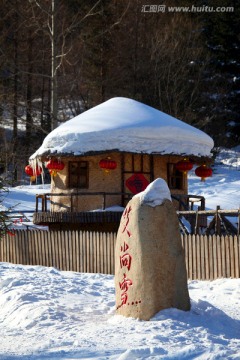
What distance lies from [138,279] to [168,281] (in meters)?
0.44

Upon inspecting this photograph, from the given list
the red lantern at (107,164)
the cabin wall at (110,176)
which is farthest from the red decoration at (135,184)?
the red lantern at (107,164)

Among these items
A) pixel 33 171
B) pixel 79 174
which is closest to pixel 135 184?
pixel 79 174

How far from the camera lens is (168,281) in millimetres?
10523

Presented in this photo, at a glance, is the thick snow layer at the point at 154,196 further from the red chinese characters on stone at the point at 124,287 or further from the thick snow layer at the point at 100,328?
the thick snow layer at the point at 100,328

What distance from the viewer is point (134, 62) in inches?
1779

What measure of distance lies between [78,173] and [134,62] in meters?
20.9

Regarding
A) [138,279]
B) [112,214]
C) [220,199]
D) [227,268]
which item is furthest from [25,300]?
[220,199]

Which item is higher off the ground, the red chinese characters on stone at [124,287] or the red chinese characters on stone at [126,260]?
the red chinese characters on stone at [126,260]

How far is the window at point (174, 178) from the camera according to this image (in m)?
26.1

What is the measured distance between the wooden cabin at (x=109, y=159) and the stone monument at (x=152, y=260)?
13035mm

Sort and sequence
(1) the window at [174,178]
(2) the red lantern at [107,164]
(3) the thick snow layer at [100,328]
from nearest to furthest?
(3) the thick snow layer at [100,328] < (2) the red lantern at [107,164] < (1) the window at [174,178]

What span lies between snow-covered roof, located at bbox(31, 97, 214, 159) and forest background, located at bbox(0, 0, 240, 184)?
14.9 meters

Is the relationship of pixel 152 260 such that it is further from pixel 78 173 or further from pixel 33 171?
pixel 33 171

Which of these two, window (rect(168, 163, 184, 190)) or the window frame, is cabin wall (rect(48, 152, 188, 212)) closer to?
the window frame
